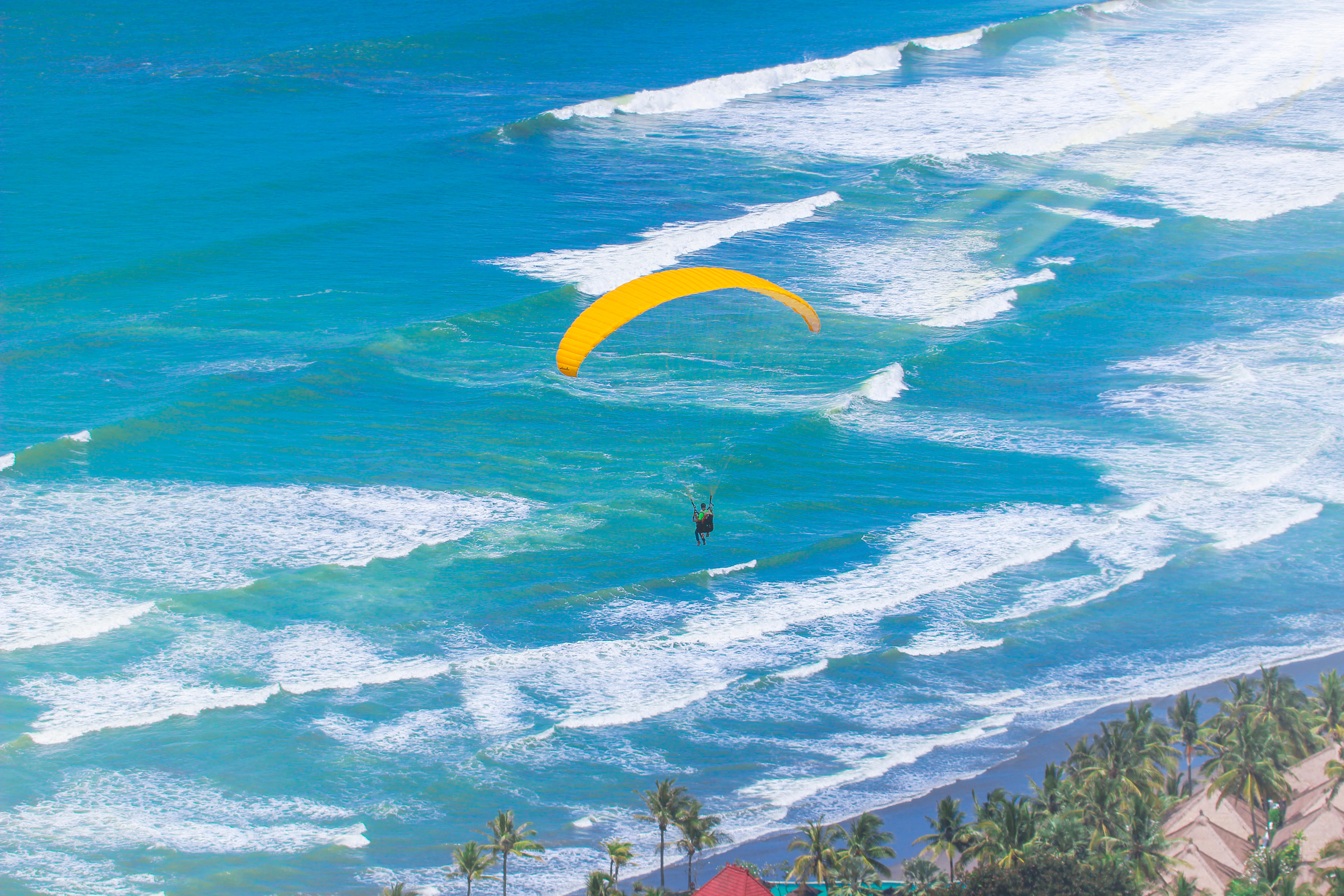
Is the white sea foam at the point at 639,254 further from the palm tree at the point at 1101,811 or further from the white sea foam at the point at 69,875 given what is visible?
the palm tree at the point at 1101,811

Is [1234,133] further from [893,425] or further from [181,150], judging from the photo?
[181,150]

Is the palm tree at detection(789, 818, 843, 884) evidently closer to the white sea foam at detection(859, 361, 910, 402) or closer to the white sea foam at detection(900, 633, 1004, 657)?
the white sea foam at detection(900, 633, 1004, 657)

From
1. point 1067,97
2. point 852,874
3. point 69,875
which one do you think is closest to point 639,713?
point 852,874

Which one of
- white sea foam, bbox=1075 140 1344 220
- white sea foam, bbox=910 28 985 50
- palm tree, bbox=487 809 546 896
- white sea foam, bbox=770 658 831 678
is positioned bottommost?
palm tree, bbox=487 809 546 896

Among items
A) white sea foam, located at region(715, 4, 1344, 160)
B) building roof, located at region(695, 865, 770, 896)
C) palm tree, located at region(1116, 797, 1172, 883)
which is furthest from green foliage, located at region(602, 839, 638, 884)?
white sea foam, located at region(715, 4, 1344, 160)

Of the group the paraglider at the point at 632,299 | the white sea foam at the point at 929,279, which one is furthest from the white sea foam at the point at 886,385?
the paraglider at the point at 632,299

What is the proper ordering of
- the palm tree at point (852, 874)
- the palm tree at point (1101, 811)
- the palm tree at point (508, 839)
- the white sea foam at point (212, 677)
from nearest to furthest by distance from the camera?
the palm tree at point (852, 874)
the palm tree at point (508, 839)
the palm tree at point (1101, 811)
the white sea foam at point (212, 677)

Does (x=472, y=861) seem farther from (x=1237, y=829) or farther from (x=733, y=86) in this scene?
(x=733, y=86)
